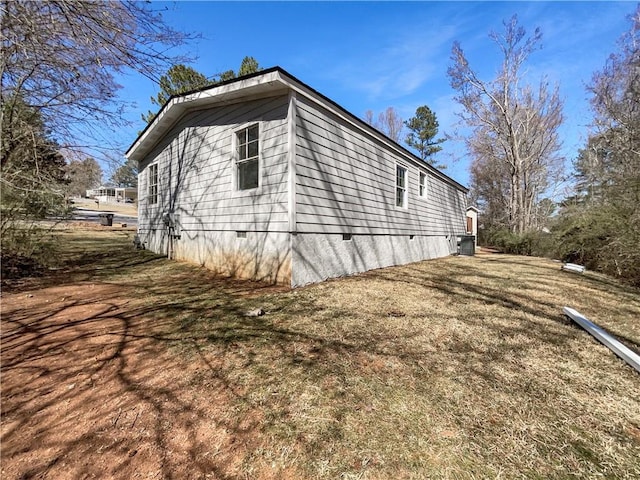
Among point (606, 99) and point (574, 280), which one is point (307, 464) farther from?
point (606, 99)

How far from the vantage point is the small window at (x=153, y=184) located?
9.78 meters

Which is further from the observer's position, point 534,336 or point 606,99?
point 606,99

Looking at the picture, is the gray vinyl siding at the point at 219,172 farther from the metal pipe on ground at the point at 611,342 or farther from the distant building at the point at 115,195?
the distant building at the point at 115,195

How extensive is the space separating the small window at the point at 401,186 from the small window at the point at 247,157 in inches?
180

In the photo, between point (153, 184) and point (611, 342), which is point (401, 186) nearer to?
point (611, 342)

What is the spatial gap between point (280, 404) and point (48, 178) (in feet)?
18.5

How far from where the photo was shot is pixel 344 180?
247 inches

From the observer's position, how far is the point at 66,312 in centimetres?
388

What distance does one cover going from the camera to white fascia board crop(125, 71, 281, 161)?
5121 mm

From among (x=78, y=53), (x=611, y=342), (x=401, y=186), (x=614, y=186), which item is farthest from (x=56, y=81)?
(x=614, y=186)

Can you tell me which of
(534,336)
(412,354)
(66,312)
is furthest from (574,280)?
(66,312)

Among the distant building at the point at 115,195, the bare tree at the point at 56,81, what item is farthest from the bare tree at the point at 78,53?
the distant building at the point at 115,195

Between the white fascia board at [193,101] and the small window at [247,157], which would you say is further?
the small window at [247,157]

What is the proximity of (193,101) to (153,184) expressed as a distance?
4.36 metres
